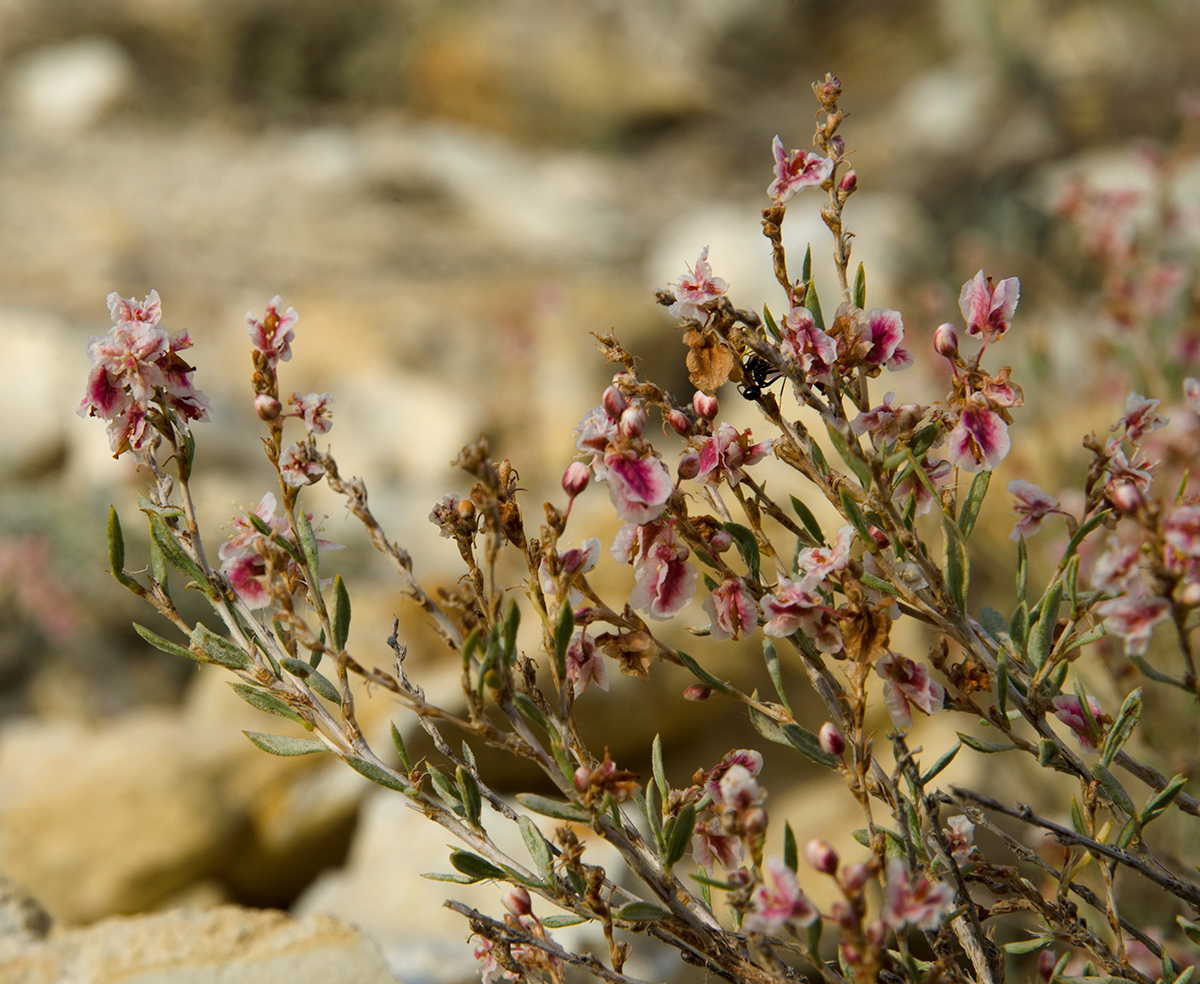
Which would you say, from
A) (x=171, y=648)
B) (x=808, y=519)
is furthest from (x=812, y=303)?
(x=171, y=648)

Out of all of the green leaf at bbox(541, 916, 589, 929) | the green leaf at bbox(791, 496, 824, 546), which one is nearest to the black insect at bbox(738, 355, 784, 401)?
the green leaf at bbox(791, 496, 824, 546)

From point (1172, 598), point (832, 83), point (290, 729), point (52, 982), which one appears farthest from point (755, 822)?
point (290, 729)

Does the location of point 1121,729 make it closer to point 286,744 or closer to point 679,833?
point 679,833

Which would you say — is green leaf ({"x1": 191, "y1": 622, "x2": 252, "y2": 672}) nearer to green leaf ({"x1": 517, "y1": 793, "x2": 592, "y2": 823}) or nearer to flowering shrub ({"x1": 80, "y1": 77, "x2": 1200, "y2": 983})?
flowering shrub ({"x1": 80, "y1": 77, "x2": 1200, "y2": 983})

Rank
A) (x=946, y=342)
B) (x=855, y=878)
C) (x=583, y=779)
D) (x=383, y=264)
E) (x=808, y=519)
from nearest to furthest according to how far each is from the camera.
A: (x=855, y=878) → (x=583, y=779) → (x=946, y=342) → (x=808, y=519) → (x=383, y=264)

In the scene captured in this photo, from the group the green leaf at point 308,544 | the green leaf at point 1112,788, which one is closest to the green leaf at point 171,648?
the green leaf at point 308,544
